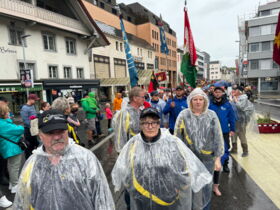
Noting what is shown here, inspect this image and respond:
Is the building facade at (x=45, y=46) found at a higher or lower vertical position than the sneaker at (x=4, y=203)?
higher

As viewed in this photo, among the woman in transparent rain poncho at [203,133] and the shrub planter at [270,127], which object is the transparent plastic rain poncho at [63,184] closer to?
the woman in transparent rain poncho at [203,133]

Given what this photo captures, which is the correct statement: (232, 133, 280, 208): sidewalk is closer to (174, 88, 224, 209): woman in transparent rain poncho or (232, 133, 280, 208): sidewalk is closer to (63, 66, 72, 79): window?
(174, 88, 224, 209): woman in transparent rain poncho

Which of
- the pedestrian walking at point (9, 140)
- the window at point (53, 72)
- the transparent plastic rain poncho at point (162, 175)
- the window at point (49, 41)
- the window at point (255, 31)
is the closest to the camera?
the transparent plastic rain poncho at point (162, 175)

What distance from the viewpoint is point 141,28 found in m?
39.5

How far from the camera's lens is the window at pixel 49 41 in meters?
15.0

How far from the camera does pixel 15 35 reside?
12852 millimetres

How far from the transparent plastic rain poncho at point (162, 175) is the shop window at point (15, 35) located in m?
14.8

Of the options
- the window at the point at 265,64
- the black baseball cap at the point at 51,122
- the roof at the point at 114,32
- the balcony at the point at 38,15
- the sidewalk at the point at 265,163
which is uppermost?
the roof at the point at 114,32

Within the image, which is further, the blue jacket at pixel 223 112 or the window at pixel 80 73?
the window at pixel 80 73

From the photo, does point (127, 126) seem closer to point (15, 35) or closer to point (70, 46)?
point (15, 35)

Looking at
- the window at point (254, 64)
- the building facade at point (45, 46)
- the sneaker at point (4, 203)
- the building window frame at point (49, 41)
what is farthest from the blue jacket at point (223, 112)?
the window at point (254, 64)

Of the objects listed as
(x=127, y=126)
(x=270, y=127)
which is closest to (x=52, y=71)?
(x=127, y=126)

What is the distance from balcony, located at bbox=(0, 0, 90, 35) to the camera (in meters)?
11.5

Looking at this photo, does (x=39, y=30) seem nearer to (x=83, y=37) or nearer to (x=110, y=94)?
(x=83, y=37)
